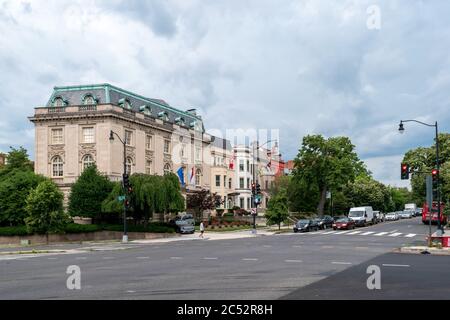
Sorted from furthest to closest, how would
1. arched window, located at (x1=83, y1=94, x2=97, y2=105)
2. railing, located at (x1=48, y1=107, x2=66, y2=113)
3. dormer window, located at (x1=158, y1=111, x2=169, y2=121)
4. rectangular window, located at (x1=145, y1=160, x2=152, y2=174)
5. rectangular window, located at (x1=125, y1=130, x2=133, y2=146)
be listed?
1. dormer window, located at (x1=158, y1=111, x2=169, y2=121)
2. rectangular window, located at (x1=145, y1=160, x2=152, y2=174)
3. rectangular window, located at (x1=125, y1=130, x2=133, y2=146)
4. arched window, located at (x1=83, y1=94, x2=97, y2=105)
5. railing, located at (x1=48, y1=107, x2=66, y2=113)

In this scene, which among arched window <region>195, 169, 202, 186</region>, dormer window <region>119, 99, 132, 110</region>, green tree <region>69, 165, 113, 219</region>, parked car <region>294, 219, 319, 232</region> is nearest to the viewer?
green tree <region>69, 165, 113, 219</region>

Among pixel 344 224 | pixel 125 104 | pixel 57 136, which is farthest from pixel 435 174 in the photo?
pixel 57 136

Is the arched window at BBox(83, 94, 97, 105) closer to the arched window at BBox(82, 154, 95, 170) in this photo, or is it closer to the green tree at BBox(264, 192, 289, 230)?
the arched window at BBox(82, 154, 95, 170)

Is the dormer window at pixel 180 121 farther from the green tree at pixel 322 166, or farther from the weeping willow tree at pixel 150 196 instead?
the weeping willow tree at pixel 150 196

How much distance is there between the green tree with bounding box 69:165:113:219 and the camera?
5269cm

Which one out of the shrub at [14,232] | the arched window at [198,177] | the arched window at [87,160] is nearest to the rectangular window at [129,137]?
the arched window at [87,160]

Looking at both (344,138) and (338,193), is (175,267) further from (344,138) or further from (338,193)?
(338,193)

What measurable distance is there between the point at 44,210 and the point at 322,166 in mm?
44391

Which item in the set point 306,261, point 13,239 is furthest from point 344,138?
point 306,261

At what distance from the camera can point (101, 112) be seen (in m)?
58.6

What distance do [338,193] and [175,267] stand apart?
73.5m

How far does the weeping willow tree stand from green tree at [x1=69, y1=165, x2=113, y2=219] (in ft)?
9.46

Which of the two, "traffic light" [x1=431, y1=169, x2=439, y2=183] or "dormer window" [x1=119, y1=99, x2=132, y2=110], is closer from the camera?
"traffic light" [x1=431, y1=169, x2=439, y2=183]

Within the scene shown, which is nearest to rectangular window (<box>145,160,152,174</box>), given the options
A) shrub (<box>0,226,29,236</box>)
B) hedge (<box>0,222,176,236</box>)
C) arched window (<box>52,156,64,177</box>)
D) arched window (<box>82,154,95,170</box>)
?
arched window (<box>82,154,95,170</box>)
